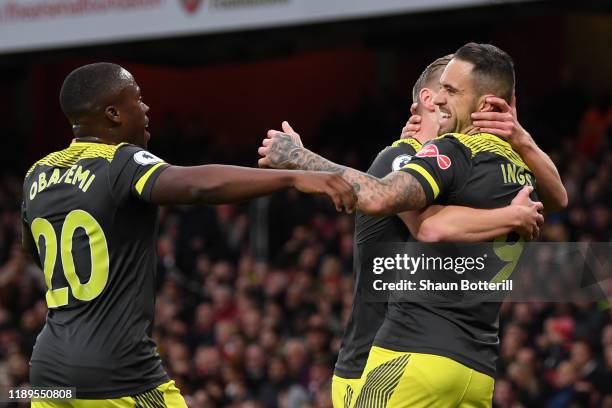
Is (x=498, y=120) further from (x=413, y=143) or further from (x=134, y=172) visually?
(x=134, y=172)

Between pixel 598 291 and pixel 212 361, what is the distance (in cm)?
423

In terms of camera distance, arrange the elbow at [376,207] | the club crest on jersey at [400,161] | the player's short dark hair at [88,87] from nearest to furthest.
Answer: the elbow at [376,207], the player's short dark hair at [88,87], the club crest on jersey at [400,161]

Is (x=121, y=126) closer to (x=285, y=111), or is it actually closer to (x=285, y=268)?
(x=285, y=268)

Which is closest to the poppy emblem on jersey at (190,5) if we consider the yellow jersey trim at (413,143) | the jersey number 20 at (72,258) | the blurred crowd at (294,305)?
the blurred crowd at (294,305)

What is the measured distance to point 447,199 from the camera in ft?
13.7

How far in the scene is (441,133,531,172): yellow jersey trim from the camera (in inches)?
166

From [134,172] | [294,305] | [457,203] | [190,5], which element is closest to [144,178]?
[134,172]

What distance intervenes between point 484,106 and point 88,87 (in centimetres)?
151

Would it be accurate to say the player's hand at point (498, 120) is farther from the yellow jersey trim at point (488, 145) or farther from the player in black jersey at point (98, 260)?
the player in black jersey at point (98, 260)

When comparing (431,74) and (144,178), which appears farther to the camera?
(431,74)

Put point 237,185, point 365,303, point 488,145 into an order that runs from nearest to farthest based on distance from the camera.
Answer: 1. point 237,185
2. point 488,145
3. point 365,303

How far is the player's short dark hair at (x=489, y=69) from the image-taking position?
4328mm

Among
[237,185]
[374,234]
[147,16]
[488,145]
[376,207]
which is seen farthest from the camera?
[147,16]

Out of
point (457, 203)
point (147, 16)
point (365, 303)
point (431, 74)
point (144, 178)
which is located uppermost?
point (147, 16)
